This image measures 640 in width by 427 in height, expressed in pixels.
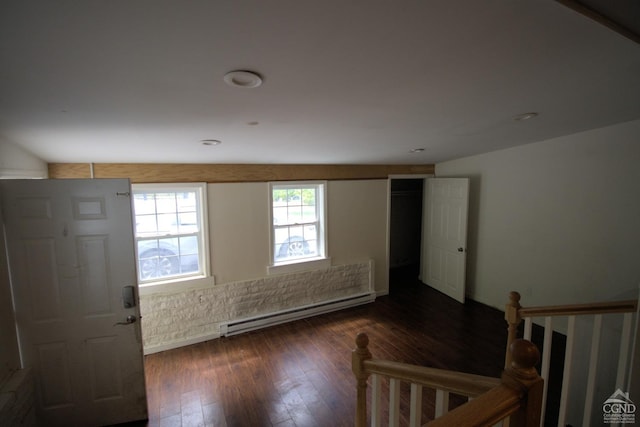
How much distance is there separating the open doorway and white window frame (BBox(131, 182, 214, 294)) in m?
3.82

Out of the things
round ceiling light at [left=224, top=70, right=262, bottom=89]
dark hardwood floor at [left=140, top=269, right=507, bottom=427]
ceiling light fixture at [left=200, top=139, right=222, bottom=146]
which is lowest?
dark hardwood floor at [left=140, top=269, right=507, bottom=427]

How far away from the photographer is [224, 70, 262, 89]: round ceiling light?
1.19m

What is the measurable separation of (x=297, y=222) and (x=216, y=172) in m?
1.34

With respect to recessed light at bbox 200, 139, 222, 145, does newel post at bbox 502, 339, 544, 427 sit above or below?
below

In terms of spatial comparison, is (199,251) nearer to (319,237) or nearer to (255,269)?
(255,269)

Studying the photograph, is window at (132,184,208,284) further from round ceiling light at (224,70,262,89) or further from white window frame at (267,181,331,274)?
round ceiling light at (224,70,262,89)

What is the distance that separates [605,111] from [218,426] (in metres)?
4.20

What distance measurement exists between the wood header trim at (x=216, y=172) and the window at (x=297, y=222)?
0.59 ft

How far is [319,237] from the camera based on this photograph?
425 cm

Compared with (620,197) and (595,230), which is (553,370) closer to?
(595,230)

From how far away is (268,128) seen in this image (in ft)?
6.73

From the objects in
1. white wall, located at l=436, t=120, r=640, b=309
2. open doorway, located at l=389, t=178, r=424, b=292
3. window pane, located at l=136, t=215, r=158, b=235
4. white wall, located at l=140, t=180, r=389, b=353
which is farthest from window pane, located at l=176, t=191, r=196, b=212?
white wall, located at l=436, t=120, r=640, b=309

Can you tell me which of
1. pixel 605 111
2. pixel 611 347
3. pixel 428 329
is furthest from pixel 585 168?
pixel 428 329

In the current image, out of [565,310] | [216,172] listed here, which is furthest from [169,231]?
[565,310]
